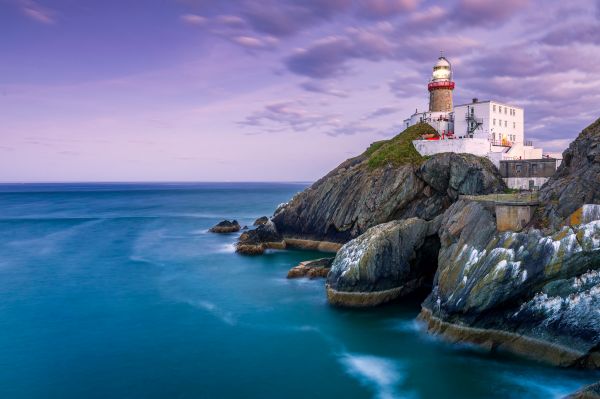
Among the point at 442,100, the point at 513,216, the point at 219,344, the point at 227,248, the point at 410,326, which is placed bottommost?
the point at 219,344

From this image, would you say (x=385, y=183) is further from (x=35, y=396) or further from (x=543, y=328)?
(x=35, y=396)

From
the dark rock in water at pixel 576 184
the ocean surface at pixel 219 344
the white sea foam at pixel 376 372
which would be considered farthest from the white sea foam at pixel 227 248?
the dark rock in water at pixel 576 184

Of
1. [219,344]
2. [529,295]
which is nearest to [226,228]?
[219,344]

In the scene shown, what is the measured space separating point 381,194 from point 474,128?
14.2m

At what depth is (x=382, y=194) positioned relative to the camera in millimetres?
47625

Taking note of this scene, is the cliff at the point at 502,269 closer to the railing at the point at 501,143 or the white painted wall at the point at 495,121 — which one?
the railing at the point at 501,143

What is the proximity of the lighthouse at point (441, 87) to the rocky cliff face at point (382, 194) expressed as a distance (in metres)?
13.8

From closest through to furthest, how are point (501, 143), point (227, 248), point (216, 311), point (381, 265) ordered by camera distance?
point (381, 265)
point (216, 311)
point (501, 143)
point (227, 248)

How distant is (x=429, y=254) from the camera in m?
35.6

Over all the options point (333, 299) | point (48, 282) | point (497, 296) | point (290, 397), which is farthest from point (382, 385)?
point (48, 282)

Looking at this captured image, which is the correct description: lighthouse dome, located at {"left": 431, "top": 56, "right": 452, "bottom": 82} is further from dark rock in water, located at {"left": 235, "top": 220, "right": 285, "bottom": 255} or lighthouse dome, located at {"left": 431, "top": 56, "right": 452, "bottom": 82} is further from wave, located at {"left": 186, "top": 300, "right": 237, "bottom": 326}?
wave, located at {"left": 186, "top": 300, "right": 237, "bottom": 326}

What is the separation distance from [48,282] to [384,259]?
30007mm

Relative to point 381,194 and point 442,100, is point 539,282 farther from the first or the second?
point 442,100

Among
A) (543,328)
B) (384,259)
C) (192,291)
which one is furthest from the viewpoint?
(192,291)
